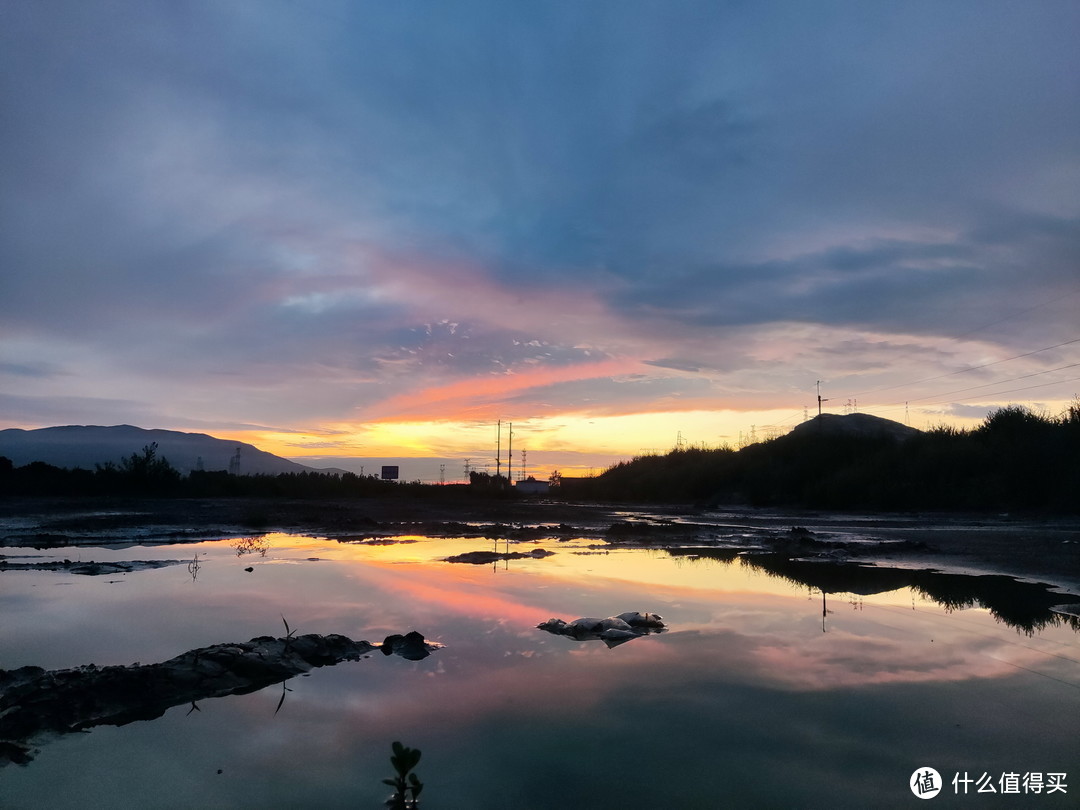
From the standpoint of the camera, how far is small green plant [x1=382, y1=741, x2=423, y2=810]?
2.86 m

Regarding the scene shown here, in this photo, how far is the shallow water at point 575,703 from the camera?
3.18m

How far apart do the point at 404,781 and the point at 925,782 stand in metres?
2.59

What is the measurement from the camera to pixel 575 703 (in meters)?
4.30

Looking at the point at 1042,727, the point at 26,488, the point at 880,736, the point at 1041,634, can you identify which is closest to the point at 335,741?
the point at 880,736

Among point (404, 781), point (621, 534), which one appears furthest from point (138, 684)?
point (621, 534)

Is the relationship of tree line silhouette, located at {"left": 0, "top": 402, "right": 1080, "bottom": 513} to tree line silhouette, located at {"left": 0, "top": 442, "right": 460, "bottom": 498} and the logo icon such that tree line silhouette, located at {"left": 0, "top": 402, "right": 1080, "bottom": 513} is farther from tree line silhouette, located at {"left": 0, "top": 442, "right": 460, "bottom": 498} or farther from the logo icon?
the logo icon

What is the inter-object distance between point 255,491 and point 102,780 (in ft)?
137

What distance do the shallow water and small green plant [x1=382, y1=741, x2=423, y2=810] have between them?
0.36ft

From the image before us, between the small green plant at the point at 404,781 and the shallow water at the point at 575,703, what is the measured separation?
0.36 ft

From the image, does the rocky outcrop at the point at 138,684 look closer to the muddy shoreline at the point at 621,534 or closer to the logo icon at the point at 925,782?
the logo icon at the point at 925,782

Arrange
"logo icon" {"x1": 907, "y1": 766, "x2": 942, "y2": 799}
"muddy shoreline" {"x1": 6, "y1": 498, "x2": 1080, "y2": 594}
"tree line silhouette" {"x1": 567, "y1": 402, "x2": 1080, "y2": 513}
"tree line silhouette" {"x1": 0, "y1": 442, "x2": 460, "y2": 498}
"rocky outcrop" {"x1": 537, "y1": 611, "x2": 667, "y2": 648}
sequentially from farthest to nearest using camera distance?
1. "tree line silhouette" {"x1": 0, "y1": 442, "x2": 460, "y2": 498}
2. "tree line silhouette" {"x1": 567, "y1": 402, "x2": 1080, "y2": 513}
3. "muddy shoreline" {"x1": 6, "y1": 498, "x2": 1080, "y2": 594}
4. "rocky outcrop" {"x1": 537, "y1": 611, "x2": 667, "y2": 648}
5. "logo icon" {"x1": 907, "y1": 766, "x2": 942, "y2": 799}

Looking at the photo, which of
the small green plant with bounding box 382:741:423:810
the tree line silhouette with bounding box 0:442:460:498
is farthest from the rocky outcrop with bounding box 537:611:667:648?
the tree line silhouette with bounding box 0:442:460:498

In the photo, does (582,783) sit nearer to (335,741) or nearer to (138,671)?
(335,741)

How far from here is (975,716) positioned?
4062mm
